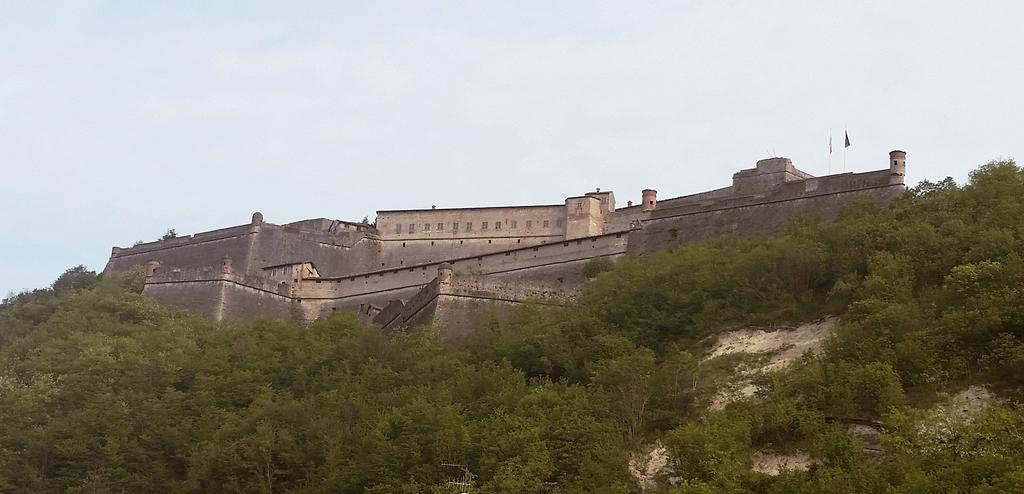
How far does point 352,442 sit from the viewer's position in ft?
123

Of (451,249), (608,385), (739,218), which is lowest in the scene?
(608,385)

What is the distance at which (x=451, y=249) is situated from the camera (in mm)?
60531

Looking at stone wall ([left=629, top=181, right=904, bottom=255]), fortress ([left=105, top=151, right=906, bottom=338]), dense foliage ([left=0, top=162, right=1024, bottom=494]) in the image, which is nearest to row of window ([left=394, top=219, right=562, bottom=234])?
fortress ([left=105, top=151, right=906, bottom=338])

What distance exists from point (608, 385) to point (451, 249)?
2509 centimetres

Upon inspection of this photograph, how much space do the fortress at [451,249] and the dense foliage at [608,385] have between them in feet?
8.41

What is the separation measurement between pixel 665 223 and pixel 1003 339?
66.7 feet

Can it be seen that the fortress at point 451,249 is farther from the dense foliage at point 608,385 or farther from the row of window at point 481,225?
the dense foliage at point 608,385

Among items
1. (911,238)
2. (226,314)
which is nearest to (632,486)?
(911,238)

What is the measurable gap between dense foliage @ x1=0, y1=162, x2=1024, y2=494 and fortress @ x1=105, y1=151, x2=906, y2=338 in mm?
2563

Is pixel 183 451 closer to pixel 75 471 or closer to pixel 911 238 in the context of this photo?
pixel 75 471

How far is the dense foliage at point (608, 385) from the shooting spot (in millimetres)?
31188

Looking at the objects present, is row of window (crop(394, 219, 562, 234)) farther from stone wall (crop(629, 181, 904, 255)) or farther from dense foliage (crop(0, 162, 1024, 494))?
dense foliage (crop(0, 162, 1024, 494))

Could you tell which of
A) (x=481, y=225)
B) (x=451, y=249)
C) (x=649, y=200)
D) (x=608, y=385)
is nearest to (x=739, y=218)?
(x=649, y=200)

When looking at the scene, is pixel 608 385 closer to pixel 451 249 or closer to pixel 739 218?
pixel 739 218
